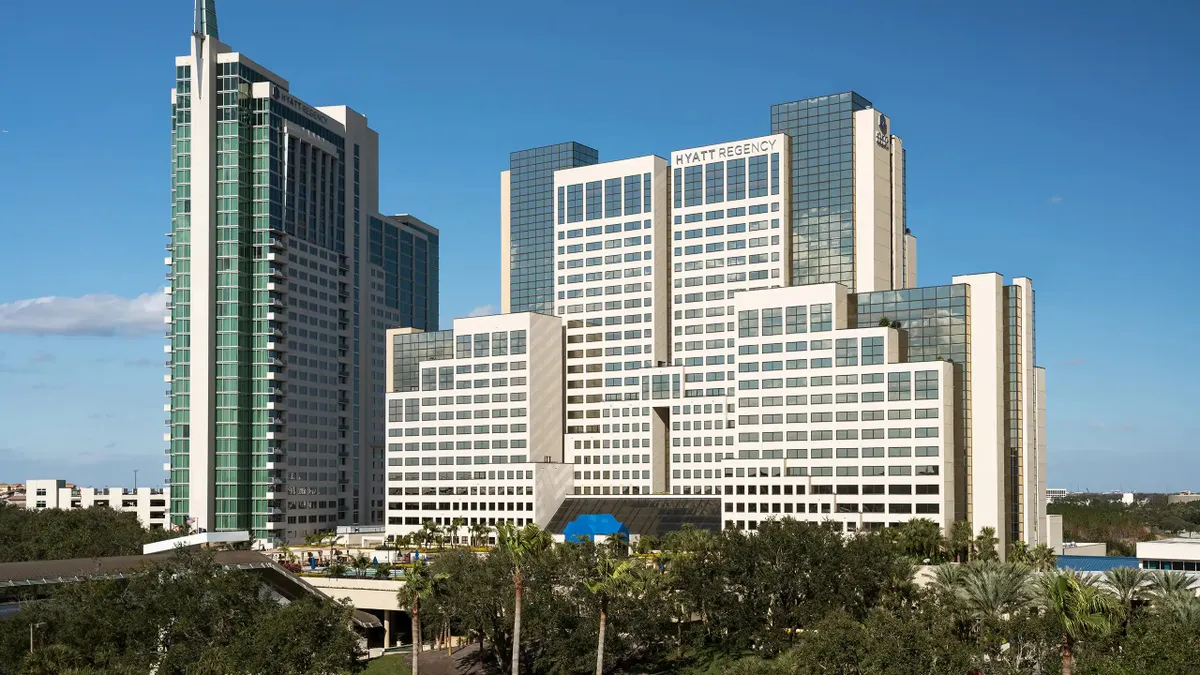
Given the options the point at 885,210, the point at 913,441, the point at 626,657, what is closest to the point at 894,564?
the point at 626,657

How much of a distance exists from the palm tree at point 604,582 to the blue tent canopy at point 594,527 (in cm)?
6142

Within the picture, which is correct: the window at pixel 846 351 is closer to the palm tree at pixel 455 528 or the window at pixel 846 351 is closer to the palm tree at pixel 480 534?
the palm tree at pixel 480 534

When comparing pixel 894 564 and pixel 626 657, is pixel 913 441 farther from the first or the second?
pixel 626 657

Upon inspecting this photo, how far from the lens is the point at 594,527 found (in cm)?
18000

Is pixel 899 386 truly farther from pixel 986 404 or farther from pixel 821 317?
pixel 821 317

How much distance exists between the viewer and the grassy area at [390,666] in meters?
117

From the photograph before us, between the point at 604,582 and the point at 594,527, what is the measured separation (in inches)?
3192

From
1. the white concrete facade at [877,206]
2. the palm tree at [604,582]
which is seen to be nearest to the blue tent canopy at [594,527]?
the white concrete facade at [877,206]

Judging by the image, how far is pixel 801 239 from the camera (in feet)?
634

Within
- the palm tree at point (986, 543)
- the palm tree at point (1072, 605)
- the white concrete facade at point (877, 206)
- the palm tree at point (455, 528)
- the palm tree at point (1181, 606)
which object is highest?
the white concrete facade at point (877, 206)

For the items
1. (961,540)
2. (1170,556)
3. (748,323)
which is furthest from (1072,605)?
(748,323)

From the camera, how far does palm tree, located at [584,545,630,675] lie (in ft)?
327

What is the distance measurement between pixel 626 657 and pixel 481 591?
1468cm

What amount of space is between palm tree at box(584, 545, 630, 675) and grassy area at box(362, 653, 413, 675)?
2029cm
